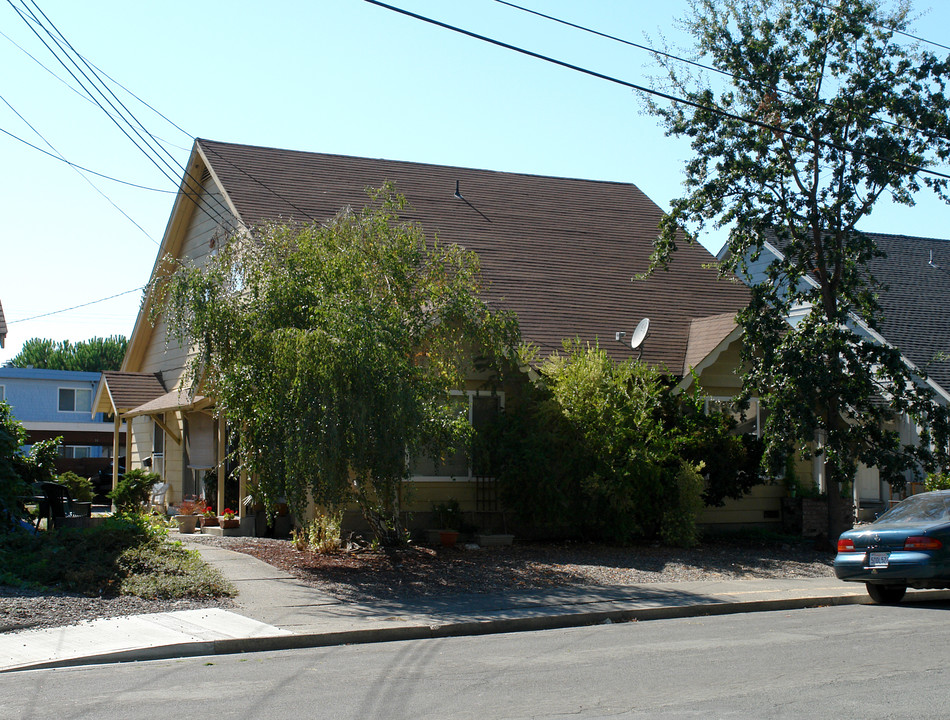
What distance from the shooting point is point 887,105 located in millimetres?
16547

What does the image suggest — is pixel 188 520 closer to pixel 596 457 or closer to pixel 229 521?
pixel 229 521

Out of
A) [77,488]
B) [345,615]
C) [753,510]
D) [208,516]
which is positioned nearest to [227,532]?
[208,516]

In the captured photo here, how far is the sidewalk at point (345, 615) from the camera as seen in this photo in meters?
8.80

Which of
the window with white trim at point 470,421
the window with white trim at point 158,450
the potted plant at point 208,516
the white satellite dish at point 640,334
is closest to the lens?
the window with white trim at point 470,421

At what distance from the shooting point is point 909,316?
26062 mm

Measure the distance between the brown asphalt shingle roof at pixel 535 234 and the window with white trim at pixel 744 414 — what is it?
1.06m

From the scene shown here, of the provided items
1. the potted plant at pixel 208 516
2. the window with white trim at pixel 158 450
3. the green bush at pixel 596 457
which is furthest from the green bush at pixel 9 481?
the window with white trim at pixel 158 450

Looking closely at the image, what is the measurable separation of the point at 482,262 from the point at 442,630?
11.0 m

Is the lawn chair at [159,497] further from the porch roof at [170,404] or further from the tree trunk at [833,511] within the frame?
the tree trunk at [833,511]

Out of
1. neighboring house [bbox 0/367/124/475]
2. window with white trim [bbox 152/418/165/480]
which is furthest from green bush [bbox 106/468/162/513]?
neighboring house [bbox 0/367/124/475]

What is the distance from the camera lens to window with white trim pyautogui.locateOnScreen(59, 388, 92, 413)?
45500 millimetres

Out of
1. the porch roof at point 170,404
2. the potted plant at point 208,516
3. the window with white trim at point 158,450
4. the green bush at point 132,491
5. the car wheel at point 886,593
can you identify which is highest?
the porch roof at point 170,404

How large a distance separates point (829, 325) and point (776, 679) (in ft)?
32.9

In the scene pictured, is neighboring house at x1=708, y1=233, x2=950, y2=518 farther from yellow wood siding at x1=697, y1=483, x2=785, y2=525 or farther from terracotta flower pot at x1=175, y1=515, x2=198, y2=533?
terracotta flower pot at x1=175, y1=515, x2=198, y2=533
